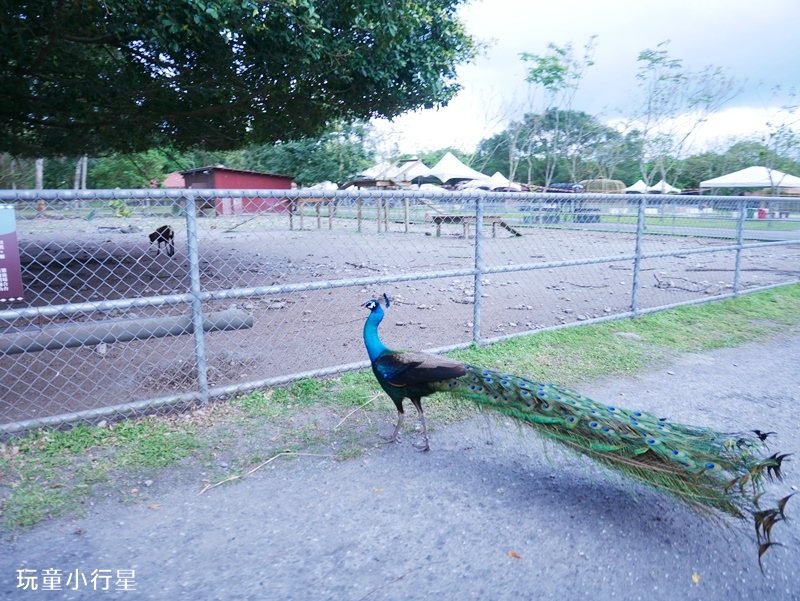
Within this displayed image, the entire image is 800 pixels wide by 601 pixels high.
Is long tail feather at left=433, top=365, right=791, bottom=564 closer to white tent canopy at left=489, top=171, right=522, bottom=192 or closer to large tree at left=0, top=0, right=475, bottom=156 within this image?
large tree at left=0, top=0, right=475, bottom=156

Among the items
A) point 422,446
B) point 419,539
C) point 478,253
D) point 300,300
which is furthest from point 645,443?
point 300,300

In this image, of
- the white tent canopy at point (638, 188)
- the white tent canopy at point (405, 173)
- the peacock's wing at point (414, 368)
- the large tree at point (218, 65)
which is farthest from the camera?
the white tent canopy at point (638, 188)

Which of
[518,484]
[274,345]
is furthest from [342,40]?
[518,484]

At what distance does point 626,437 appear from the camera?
8.75 ft

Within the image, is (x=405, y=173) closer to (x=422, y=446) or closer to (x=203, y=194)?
(x=203, y=194)

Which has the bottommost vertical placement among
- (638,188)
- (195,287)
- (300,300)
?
(300,300)

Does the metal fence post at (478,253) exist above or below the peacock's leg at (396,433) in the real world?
above

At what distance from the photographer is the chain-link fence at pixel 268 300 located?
12.3 feet

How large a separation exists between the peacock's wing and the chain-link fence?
108cm

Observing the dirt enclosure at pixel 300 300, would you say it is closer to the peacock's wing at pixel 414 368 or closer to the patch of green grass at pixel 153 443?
the patch of green grass at pixel 153 443

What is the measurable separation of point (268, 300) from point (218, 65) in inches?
129

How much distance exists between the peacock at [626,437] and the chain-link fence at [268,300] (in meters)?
1.32

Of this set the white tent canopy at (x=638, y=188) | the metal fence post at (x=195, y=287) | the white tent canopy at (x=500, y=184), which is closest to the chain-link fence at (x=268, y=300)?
the metal fence post at (x=195, y=287)

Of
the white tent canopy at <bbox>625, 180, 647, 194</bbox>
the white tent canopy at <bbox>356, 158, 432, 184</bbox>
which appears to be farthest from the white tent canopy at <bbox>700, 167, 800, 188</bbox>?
the white tent canopy at <bbox>356, 158, 432, 184</bbox>
